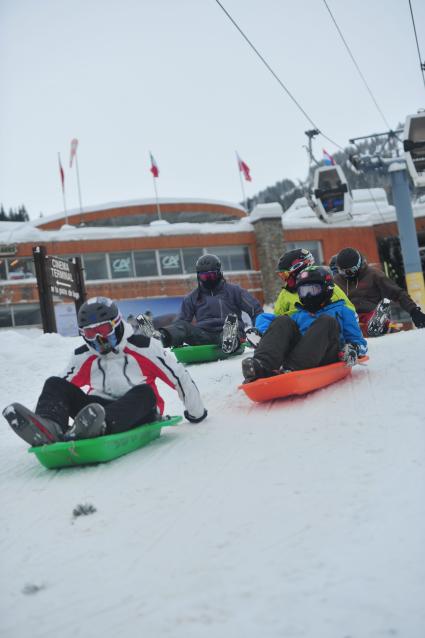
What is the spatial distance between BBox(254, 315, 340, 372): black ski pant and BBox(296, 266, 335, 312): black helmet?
360 mm

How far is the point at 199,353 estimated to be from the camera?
7367 millimetres

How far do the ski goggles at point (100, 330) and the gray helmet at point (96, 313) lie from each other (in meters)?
0.02

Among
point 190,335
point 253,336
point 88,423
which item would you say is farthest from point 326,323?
point 190,335

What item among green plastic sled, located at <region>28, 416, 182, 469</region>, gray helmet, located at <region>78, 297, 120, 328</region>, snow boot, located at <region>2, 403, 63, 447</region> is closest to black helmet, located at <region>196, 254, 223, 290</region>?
gray helmet, located at <region>78, 297, 120, 328</region>

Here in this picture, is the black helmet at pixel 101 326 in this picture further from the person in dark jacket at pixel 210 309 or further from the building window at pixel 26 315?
the building window at pixel 26 315

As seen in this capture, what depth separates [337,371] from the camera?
4496 mm

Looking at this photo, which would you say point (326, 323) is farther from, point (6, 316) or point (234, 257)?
point (234, 257)

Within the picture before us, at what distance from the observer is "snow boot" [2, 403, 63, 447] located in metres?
3.20

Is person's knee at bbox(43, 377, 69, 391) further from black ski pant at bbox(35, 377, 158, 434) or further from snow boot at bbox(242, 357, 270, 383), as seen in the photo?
snow boot at bbox(242, 357, 270, 383)

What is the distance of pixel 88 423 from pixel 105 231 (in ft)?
65.7

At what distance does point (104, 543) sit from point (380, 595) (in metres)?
1.07

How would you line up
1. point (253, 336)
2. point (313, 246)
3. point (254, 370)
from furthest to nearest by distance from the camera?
point (313, 246) < point (253, 336) < point (254, 370)

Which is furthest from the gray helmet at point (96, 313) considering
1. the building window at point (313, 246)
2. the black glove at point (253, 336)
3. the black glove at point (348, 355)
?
the building window at point (313, 246)

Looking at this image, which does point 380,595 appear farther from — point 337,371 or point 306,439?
point 337,371
